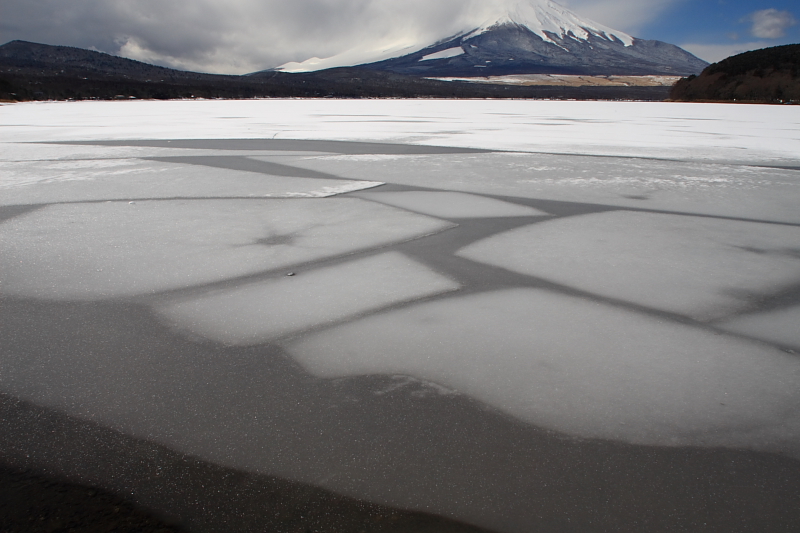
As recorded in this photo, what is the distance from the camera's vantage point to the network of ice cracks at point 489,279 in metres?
1.32

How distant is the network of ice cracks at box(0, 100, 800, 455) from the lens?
4.34ft

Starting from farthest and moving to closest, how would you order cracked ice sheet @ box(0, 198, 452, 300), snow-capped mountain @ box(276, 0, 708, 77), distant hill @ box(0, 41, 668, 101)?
1. snow-capped mountain @ box(276, 0, 708, 77)
2. distant hill @ box(0, 41, 668, 101)
3. cracked ice sheet @ box(0, 198, 452, 300)

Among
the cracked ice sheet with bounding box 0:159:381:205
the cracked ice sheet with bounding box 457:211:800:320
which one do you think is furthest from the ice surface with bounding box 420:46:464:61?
the cracked ice sheet with bounding box 457:211:800:320

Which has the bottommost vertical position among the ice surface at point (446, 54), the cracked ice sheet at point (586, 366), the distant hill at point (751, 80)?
the cracked ice sheet at point (586, 366)

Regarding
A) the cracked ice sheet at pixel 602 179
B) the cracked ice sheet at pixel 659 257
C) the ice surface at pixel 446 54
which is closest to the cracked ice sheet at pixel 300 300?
the cracked ice sheet at pixel 659 257

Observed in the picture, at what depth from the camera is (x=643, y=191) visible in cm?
358

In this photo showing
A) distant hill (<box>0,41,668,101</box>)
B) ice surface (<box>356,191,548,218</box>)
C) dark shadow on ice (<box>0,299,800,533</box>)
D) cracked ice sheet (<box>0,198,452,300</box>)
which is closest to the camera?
dark shadow on ice (<box>0,299,800,533</box>)

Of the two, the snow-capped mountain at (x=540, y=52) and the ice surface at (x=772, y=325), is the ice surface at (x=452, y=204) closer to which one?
the ice surface at (x=772, y=325)

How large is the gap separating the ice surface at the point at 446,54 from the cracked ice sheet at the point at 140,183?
142 meters

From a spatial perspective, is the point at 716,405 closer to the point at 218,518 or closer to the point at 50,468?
the point at 218,518

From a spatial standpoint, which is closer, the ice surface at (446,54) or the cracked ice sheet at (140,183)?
the cracked ice sheet at (140,183)

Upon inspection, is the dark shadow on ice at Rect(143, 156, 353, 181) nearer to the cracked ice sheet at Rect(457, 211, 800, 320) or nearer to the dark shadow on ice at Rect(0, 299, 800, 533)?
the cracked ice sheet at Rect(457, 211, 800, 320)

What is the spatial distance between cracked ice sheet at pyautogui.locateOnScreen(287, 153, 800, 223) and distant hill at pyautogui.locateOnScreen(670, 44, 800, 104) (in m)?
21.9

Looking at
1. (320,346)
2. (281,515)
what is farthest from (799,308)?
(281,515)
